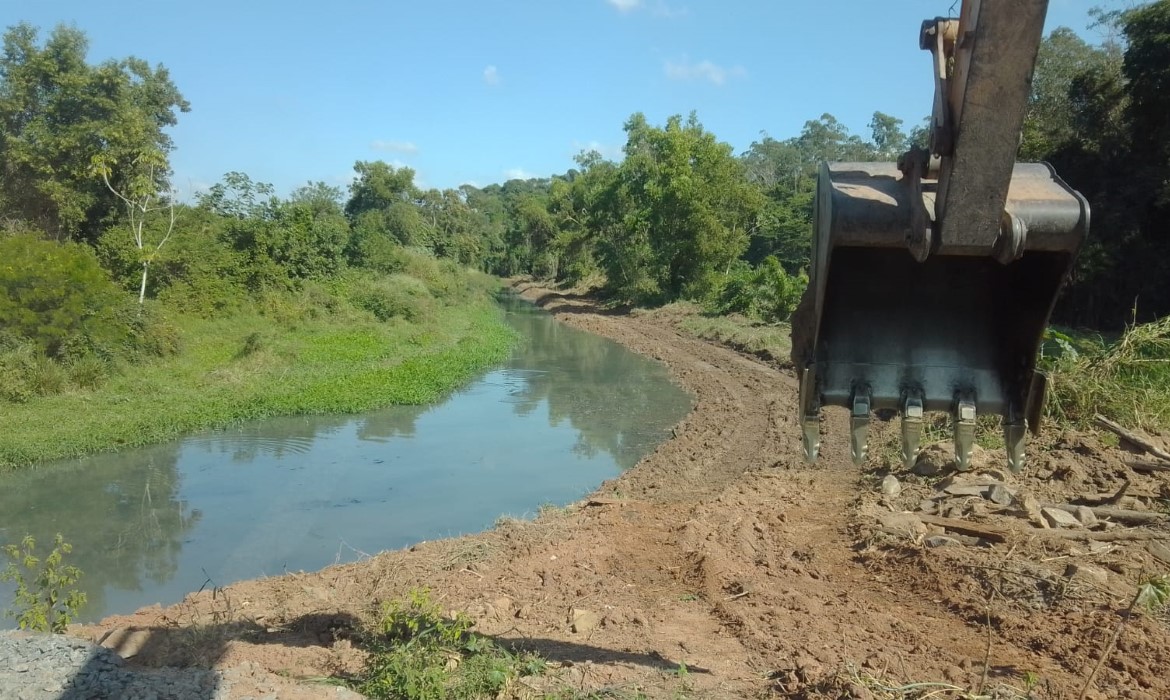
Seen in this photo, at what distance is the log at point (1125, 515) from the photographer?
6.78 meters

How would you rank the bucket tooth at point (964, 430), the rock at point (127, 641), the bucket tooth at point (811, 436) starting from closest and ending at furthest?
the bucket tooth at point (964, 430) < the bucket tooth at point (811, 436) < the rock at point (127, 641)

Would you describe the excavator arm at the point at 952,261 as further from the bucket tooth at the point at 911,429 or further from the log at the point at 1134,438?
the log at the point at 1134,438

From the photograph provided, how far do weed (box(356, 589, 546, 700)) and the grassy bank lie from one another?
8999 mm

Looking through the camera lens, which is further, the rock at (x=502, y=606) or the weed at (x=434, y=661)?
the rock at (x=502, y=606)

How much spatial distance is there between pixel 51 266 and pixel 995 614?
16122 mm

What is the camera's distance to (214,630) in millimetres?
5691

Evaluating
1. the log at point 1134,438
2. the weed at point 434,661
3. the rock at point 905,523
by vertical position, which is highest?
the log at point 1134,438

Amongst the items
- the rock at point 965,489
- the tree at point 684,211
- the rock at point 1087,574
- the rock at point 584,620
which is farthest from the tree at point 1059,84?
the rock at point 584,620

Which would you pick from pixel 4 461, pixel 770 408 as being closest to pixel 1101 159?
pixel 770 408

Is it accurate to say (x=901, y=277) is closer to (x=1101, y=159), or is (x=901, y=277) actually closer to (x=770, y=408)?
(x=770, y=408)

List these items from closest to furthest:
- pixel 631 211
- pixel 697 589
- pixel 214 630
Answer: pixel 214 630
pixel 697 589
pixel 631 211

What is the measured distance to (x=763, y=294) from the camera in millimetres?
29562

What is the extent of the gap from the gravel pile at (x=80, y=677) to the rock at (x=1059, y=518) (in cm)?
625

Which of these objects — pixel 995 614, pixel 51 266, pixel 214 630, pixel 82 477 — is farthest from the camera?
pixel 51 266
